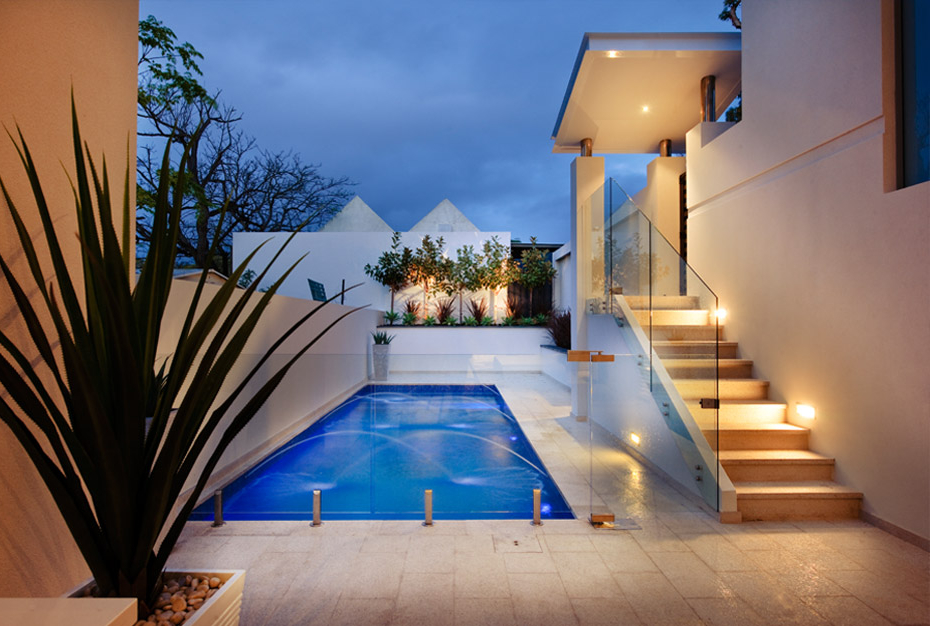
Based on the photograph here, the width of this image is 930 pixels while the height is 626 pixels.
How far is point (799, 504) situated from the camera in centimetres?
298

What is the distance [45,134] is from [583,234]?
5126 millimetres

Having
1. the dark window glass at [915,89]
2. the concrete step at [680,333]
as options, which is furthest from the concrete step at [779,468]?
the dark window glass at [915,89]

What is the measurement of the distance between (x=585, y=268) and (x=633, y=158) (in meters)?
44.8

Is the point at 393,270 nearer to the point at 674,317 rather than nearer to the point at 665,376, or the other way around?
the point at 674,317

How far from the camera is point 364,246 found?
39.7ft

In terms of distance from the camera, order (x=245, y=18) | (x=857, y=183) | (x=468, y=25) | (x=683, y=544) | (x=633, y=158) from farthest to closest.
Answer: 1. (x=633, y=158)
2. (x=468, y=25)
3. (x=245, y=18)
4. (x=857, y=183)
5. (x=683, y=544)

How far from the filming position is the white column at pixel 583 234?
5.61 metres

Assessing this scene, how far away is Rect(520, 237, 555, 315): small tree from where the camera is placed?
1136 centimetres

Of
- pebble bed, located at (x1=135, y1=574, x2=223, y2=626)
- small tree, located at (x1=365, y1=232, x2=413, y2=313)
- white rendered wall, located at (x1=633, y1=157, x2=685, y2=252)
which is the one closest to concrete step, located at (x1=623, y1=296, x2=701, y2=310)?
white rendered wall, located at (x1=633, y1=157, x2=685, y2=252)

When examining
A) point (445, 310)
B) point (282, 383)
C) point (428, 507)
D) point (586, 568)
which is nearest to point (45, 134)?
point (282, 383)

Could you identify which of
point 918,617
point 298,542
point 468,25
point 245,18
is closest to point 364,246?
point 298,542

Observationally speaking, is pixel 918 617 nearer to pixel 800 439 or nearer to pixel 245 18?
pixel 800 439

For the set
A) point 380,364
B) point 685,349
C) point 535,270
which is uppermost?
point 535,270

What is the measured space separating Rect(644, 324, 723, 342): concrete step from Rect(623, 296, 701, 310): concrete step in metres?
0.23
